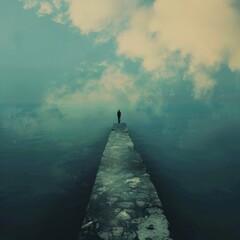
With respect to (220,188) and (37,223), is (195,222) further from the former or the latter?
(37,223)

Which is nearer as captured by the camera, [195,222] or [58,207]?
[195,222]

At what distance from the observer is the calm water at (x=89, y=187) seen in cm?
988

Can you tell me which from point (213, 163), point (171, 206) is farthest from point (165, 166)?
point (171, 206)

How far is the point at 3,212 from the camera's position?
11.2 metres

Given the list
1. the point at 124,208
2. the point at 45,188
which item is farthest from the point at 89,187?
the point at 124,208

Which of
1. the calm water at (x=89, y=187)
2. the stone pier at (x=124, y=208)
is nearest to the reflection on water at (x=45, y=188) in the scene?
the calm water at (x=89, y=187)

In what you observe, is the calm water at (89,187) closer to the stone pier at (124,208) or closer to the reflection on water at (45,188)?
the reflection on water at (45,188)

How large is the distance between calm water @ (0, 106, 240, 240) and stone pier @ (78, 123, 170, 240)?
1420 millimetres

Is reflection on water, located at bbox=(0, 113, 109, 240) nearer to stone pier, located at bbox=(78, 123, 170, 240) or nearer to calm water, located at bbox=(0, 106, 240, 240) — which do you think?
calm water, located at bbox=(0, 106, 240, 240)

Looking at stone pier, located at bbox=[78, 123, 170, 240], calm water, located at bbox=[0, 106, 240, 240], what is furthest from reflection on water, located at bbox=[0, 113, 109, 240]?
stone pier, located at bbox=[78, 123, 170, 240]

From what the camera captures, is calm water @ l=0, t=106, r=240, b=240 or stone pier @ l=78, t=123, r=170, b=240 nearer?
stone pier @ l=78, t=123, r=170, b=240

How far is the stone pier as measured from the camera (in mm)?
7242

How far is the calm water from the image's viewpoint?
9.88m

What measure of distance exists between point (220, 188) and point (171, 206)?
366cm
